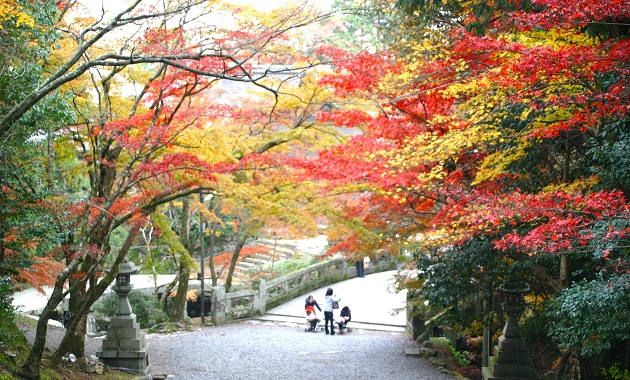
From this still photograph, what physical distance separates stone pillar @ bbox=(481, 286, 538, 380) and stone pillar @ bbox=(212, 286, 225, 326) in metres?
11.3

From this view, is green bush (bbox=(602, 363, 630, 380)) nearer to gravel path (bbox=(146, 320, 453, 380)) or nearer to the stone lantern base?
gravel path (bbox=(146, 320, 453, 380))

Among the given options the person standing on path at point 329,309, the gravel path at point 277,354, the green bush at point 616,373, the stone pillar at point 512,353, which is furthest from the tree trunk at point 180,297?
the green bush at point 616,373

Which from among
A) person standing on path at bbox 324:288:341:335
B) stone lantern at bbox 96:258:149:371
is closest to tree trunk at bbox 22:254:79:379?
stone lantern at bbox 96:258:149:371

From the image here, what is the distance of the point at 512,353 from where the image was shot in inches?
405

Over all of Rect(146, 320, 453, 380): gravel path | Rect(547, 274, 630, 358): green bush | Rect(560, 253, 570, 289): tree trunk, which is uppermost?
Rect(560, 253, 570, 289): tree trunk

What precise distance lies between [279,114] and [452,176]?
6272mm

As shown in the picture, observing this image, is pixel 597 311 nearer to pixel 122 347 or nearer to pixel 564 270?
pixel 564 270

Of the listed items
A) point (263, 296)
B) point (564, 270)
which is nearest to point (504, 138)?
point (564, 270)

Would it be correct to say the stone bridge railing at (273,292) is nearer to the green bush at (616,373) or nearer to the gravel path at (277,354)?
the gravel path at (277,354)

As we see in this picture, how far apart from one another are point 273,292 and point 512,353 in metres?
12.9

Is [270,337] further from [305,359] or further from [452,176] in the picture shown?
[452,176]

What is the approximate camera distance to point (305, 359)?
14.7 m

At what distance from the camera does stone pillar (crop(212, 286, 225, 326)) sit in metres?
19.9

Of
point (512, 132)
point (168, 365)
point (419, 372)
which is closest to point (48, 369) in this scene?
point (168, 365)
